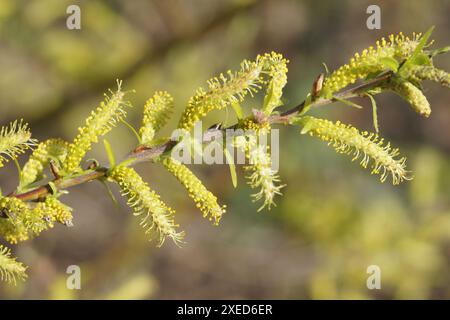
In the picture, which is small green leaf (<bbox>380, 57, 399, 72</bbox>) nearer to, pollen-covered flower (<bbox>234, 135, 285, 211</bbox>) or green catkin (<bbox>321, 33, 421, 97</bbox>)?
green catkin (<bbox>321, 33, 421, 97</bbox>)

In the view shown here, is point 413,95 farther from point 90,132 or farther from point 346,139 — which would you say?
point 90,132

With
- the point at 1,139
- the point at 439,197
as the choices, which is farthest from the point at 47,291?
the point at 439,197

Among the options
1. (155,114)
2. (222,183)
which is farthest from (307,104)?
(222,183)

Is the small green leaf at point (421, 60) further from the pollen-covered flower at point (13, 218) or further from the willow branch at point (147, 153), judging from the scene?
the pollen-covered flower at point (13, 218)

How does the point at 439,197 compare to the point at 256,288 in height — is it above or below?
above

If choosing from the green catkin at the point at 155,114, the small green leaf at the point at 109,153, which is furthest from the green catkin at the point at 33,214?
the green catkin at the point at 155,114

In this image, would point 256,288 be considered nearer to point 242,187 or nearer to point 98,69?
point 242,187
